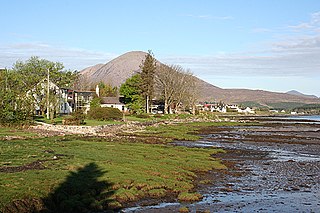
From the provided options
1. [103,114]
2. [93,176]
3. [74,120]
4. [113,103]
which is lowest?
[93,176]

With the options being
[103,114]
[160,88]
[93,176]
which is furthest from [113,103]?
[93,176]

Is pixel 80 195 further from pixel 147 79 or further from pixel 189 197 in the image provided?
pixel 147 79

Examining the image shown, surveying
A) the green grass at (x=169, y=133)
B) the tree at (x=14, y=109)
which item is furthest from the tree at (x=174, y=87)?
the tree at (x=14, y=109)

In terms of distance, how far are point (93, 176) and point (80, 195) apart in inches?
109

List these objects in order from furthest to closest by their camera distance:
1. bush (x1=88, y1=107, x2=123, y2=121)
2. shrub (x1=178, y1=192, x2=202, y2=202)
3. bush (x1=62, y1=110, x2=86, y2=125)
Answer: bush (x1=88, y1=107, x2=123, y2=121)
bush (x1=62, y1=110, x2=86, y2=125)
shrub (x1=178, y1=192, x2=202, y2=202)

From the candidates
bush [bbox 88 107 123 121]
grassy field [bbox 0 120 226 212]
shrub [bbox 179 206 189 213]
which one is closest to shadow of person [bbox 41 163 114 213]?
grassy field [bbox 0 120 226 212]

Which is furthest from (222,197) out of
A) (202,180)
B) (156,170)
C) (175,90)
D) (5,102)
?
(175,90)

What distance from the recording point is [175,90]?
393 ft

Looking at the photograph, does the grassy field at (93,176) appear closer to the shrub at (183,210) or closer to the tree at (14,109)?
the shrub at (183,210)

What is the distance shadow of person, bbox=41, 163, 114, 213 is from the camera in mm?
15133

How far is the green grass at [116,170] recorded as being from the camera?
16.4m

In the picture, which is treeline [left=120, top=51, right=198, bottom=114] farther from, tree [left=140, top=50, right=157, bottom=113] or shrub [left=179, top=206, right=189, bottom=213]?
shrub [left=179, top=206, right=189, bottom=213]

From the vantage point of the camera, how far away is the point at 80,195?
16344 mm

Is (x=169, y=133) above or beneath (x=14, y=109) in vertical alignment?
beneath
